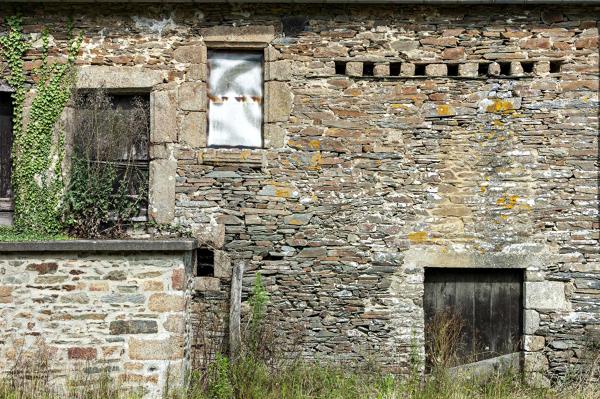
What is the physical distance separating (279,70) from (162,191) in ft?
6.38

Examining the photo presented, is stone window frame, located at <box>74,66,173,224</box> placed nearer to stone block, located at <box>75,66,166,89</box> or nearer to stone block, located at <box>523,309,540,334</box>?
stone block, located at <box>75,66,166,89</box>

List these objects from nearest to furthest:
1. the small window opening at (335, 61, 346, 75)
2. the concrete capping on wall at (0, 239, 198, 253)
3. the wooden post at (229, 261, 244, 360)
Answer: the concrete capping on wall at (0, 239, 198, 253), the wooden post at (229, 261, 244, 360), the small window opening at (335, 61, 346, 75)

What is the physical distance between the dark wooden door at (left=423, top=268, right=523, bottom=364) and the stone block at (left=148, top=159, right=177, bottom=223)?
3.05 m

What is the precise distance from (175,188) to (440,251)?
3.12m

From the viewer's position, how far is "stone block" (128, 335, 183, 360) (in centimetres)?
543

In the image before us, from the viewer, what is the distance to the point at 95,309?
213 inches

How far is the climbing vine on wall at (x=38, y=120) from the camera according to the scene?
652 centimetres

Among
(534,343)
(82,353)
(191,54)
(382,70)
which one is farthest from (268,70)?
(534,343)

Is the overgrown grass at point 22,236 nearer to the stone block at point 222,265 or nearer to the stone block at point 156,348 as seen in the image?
the stone block at point 156,348

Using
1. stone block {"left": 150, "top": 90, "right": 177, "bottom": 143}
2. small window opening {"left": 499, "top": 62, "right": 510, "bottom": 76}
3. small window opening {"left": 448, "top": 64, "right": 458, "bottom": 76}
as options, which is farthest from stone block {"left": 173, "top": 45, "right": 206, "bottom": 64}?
small window opening {"left": 499, "top": 62, "right": 510, "bottom": 76}

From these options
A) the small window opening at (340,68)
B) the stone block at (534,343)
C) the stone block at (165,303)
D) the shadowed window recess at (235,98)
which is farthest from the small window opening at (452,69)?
the stone block at (165,303)

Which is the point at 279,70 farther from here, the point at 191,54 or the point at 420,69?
the point at 420,69

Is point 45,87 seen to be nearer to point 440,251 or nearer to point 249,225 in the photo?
point 249,225

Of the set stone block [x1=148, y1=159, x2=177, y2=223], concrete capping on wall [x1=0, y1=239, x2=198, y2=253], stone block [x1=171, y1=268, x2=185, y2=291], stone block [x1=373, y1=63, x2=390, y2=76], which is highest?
stone block [x1=373, y1=63, x2=390, y2=76]
